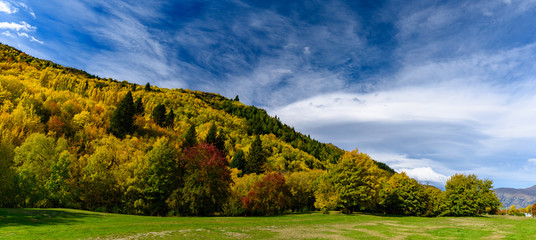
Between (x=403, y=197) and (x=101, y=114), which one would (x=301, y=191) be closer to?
(x=403, y=197)

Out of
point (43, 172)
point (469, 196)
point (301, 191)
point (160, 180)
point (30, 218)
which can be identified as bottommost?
point (30, 218)

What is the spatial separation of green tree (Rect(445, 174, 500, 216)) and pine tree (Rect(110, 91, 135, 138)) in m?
96.4

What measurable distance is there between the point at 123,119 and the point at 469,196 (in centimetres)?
10062

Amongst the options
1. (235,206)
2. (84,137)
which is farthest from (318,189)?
(84,137)

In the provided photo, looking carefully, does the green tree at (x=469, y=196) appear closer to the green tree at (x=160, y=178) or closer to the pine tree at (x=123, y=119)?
the green tree at (x=160, y=178)

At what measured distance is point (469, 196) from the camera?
64.5 m

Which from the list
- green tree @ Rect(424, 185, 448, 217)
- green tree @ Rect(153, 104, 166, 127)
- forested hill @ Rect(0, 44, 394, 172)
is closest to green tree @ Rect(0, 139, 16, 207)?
forested hill @ Rect(0, 44, 394, 172)

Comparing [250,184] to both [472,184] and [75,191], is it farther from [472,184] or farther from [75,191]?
Result: [472,184]

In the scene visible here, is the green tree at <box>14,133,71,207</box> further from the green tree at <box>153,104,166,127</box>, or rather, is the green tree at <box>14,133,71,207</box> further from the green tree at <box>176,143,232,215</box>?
the green tree at <box>153,104,166,127</box>

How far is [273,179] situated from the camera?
51.2 meters

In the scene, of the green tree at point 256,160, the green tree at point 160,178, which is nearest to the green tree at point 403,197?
the green tree at point 256,160

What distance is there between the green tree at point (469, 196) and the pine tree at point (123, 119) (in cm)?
9643

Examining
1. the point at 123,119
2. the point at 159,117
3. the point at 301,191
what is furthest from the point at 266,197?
the point at 159,117

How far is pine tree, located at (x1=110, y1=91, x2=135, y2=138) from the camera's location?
86.6 metres
